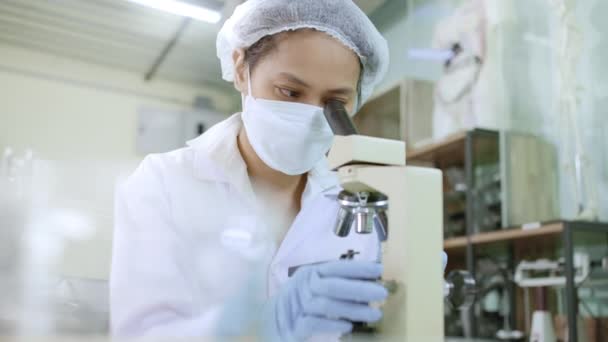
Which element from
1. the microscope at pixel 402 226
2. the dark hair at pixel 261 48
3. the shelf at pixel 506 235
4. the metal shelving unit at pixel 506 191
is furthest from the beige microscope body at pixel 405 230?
the metal shelving unit at pixel 506 191

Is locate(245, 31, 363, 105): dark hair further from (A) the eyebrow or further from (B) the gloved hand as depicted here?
(B) the gloved hand

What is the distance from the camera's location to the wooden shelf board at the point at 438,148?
1979 mm

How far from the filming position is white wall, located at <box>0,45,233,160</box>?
2.23ft

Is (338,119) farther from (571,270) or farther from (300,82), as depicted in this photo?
(571,270)

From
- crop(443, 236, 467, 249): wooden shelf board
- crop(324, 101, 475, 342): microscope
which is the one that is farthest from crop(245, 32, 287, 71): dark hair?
crop(443, 236, 467, 249): wooden shelf board

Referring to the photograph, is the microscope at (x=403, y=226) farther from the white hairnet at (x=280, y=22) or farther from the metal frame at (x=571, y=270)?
the metal frame at (x=571, y=270)

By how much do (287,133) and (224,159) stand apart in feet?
0.31

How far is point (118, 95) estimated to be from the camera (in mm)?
721

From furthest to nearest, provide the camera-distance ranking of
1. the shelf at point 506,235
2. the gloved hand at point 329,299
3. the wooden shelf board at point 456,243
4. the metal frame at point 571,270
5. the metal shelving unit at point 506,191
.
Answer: the wooden shelf board at point 456,243 < the metal shelving unit at point 506,191 < the shelf at point 506,235 < the metal frame at point 571,270 < the gloved hand at point 329,299

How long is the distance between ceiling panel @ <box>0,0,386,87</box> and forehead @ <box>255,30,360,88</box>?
3.7 inches

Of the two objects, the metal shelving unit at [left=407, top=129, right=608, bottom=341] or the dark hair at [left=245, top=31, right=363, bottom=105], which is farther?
the metal shelving unit at [left=407, top=129, right=608, bottom=341]

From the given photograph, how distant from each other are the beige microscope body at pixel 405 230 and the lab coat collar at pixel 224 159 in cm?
18

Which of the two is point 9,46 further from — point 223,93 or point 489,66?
point 489,66

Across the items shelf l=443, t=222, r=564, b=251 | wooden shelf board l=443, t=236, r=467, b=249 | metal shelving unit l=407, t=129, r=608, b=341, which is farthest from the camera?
wooden shelf board l=443, t=236, r=467, b=249
